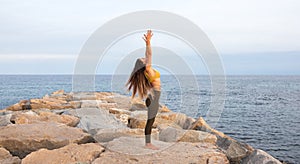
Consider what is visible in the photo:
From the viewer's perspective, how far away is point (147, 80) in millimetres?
5020

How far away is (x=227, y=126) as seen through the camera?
62.3 feet

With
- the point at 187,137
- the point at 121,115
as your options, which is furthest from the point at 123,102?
the point at 187,137

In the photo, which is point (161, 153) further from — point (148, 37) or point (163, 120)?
point (163, 120)

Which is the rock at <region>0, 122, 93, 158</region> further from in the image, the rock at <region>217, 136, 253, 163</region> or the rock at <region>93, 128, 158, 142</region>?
the rock at <region>217, 136, 253, 163</region>

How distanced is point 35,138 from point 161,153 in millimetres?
2430

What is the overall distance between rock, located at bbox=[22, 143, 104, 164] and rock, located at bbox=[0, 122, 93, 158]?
0.71 metres

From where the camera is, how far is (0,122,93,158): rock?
5766 mm

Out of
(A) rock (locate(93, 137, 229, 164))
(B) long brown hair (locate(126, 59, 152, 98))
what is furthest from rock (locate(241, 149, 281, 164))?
(B) long brown hair (locate(126, 59, 152, 98))

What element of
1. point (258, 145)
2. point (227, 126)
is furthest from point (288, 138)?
point (227, 126)

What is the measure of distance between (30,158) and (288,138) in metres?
14.1

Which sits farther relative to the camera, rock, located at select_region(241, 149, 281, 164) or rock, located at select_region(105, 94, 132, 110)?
rock, located at select_region(105, 94, 132, 110)

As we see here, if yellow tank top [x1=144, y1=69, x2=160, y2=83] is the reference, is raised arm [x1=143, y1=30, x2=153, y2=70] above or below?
above

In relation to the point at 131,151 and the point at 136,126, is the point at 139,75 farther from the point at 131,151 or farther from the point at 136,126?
the point at 136,126

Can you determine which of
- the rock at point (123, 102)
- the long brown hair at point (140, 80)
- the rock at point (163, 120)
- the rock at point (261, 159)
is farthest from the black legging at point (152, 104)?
the rock at point (123, 102)
